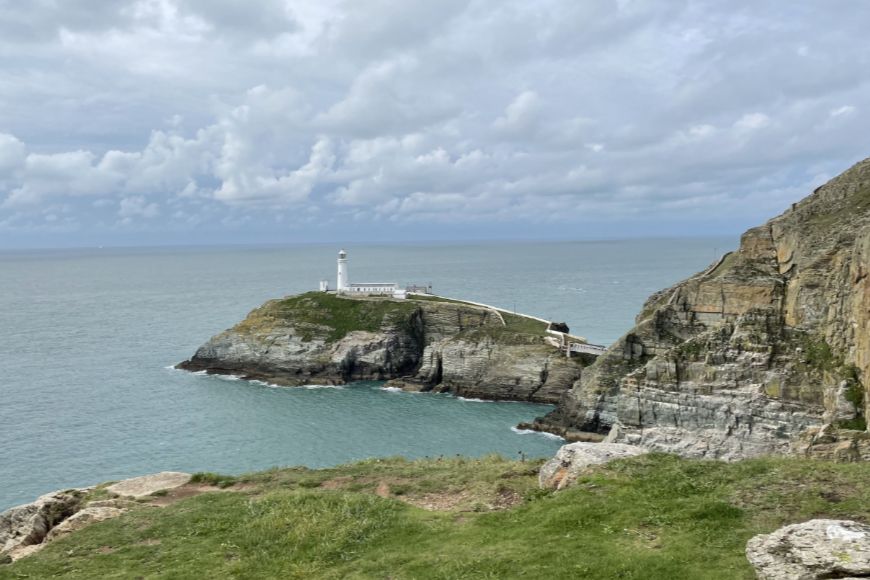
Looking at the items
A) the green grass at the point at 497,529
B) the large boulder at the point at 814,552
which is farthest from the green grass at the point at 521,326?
the large boulder at the point at 814,552

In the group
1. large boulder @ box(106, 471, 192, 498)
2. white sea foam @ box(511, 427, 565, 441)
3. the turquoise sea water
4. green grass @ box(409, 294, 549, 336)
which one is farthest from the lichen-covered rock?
green grass @ box(409, 294, 549, 336)

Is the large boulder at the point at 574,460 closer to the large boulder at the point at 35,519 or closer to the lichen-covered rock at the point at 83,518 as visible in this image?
the lichen-covered rock at the point at 83,518

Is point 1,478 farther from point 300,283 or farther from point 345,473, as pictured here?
point 300,283

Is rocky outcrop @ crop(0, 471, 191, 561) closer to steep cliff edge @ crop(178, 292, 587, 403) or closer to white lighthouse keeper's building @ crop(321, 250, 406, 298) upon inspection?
steep cliff edge @ crop(178, 292, 587, 403)

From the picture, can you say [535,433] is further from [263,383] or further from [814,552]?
[814,552]

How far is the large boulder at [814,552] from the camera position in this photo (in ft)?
29.7

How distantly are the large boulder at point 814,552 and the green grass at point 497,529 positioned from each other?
0.65 meters

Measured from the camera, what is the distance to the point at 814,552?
9.40 metres

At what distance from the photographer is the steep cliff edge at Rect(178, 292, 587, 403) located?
64562mm

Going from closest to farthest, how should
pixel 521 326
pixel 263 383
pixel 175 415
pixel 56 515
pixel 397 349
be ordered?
1. pixel 56 515
2. pixel 175 415
3. pixel 263 383
4. pixel 521 326
5. pixel 397 349

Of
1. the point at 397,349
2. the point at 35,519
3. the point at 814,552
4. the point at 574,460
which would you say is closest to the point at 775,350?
the point at 574,460

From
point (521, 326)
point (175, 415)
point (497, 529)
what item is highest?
point (497, 529)

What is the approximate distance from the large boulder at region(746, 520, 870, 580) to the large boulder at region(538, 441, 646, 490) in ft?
21.2

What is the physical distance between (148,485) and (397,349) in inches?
2102
